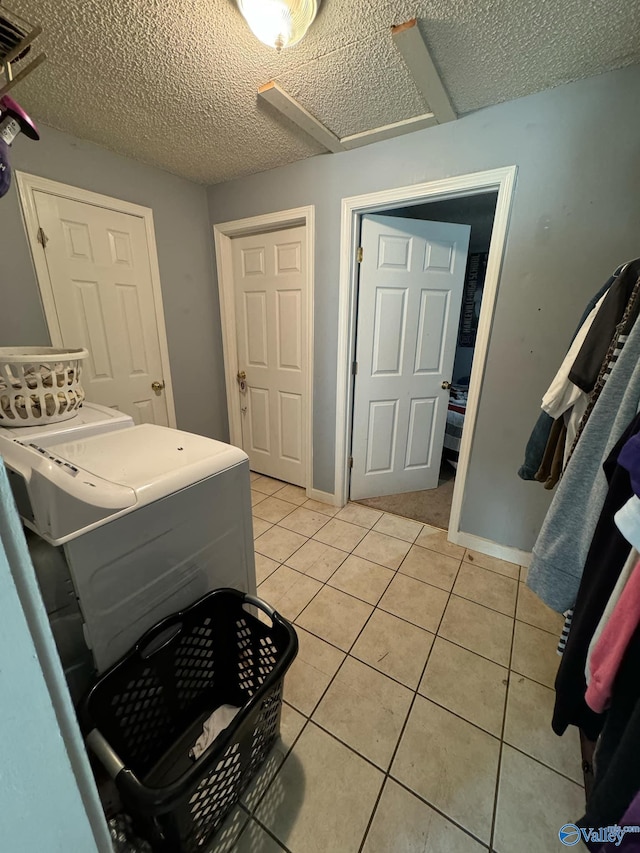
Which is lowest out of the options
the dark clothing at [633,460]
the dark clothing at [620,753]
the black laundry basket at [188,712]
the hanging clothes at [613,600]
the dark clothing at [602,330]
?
the black laundry basket at [188,712]

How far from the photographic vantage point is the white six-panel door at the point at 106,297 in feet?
5.89

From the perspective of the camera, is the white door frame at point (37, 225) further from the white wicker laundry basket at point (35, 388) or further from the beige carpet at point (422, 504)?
the beige carpet at point (422, 504)

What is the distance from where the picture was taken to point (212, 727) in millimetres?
1001

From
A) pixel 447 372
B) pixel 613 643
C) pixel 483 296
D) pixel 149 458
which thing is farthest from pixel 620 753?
pixel 447 372

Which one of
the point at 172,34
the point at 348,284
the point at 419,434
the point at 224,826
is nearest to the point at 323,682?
the point at 224,826

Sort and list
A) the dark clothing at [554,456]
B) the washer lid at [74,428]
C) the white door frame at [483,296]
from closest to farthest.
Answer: the washer lid at [74,428] → the dark clothing at [554,456] → the white door frame at [483,296]

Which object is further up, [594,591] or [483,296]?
[483,296]

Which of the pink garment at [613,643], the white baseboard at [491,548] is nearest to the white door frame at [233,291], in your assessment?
the white baseboard at [491,548]

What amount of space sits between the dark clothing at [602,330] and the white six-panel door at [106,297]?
2.37 meters

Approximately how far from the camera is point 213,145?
1820 millimetres

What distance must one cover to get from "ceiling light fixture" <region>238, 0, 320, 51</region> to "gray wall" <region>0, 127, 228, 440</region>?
1.32 metres

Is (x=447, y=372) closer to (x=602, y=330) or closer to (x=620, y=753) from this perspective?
(x=602, y=330)

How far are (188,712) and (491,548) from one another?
170 centimetres

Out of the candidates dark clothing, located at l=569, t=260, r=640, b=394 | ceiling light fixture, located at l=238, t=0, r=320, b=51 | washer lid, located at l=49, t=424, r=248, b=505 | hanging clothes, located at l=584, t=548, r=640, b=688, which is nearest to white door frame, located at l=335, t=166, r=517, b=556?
dark clothing, located at l=569, t=260, r=640, b=394
